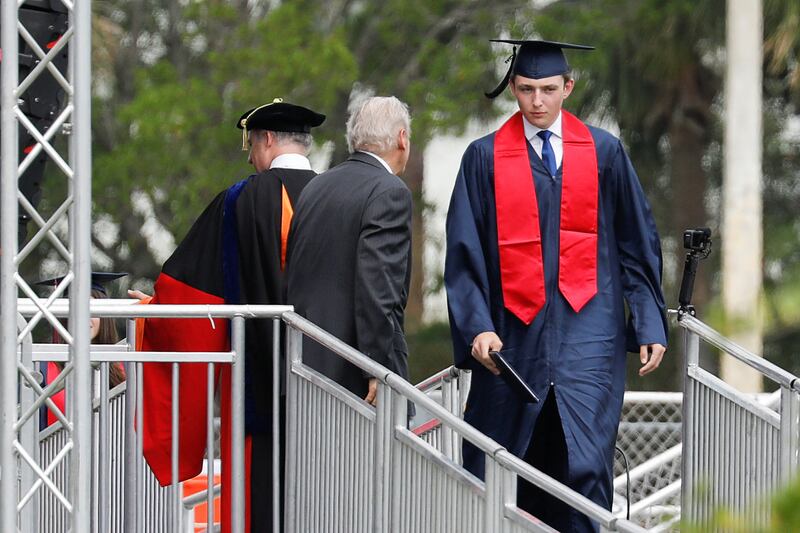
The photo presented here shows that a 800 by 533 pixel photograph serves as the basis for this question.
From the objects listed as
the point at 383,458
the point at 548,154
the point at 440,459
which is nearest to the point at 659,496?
the point at 548,154

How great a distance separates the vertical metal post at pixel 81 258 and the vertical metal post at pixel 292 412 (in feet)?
1.88

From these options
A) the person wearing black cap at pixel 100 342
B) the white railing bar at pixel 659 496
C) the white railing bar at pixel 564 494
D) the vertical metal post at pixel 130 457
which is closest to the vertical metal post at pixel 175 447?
the vertical metal post at pixel 130 457

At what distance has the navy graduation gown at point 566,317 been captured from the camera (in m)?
4.63

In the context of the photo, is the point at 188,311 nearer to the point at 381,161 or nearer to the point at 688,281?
the point at 381,161

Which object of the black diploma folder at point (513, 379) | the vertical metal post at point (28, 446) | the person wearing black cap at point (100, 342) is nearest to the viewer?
the vertical metal post at point (28, 446)

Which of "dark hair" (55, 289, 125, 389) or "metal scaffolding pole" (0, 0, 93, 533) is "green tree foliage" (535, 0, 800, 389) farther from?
"metal scaffolding pole" (0, 0, 93, 533)

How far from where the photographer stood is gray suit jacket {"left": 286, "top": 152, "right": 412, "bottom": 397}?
4.56m

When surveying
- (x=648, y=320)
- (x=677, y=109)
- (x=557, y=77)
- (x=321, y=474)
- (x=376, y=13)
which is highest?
(x=376, y=13)

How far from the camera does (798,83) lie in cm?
1927

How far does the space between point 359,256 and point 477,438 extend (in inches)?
43.9

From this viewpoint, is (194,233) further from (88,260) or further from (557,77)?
(557,77)

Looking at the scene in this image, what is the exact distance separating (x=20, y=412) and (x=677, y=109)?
16903 mm

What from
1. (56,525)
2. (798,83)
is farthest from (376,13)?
(56,525)

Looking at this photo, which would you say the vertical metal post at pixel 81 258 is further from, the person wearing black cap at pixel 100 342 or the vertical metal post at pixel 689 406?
the person wearing black cap at pixel 100 342
